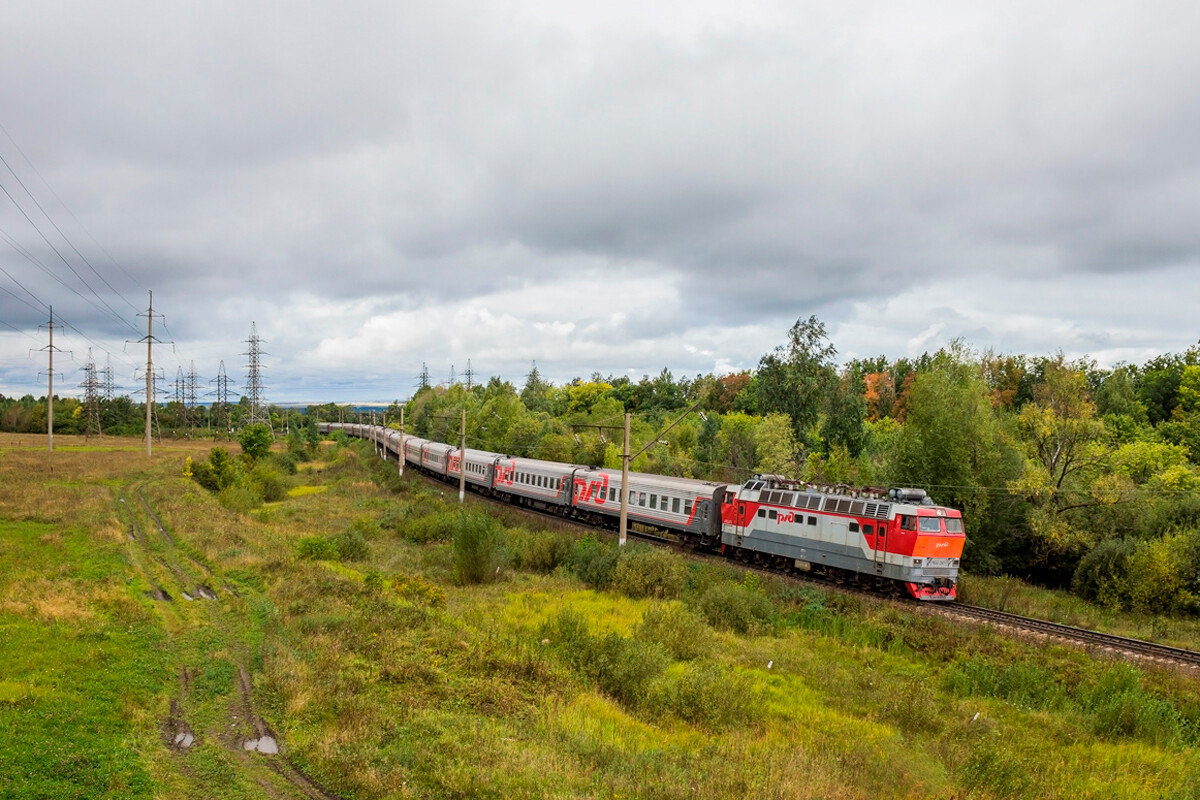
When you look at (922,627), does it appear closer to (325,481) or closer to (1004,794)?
(1004,794)

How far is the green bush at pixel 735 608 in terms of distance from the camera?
23.8m

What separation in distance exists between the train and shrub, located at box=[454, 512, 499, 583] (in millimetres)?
6615

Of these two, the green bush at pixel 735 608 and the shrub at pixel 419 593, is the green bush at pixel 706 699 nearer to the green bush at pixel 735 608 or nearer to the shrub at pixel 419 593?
the green bush at pixel 735 608

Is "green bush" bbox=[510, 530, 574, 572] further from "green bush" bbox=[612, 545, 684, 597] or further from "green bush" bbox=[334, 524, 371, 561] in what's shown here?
"green bush" bbox=[334, 524, 371, 561]

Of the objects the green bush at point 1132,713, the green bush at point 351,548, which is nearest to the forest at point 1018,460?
the green bush at point 1132,713

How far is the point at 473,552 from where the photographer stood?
29000mm

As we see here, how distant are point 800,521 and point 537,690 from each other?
1604 centimetres

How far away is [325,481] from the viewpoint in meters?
72.1

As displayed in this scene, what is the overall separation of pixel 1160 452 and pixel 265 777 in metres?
42.4

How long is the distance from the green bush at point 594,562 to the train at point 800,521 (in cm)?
309

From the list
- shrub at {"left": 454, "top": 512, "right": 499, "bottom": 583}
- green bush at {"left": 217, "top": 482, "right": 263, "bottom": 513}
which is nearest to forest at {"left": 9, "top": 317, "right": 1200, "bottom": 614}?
shrub at {"left": 454, "top": 512, "right": 499, "bottom": 583}

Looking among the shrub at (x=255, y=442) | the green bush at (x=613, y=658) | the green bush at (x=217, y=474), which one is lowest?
the green bush at (x=613, y=658)

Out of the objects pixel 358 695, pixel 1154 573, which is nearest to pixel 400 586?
pixel 358 695

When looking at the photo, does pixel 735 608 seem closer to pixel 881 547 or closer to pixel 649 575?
pixel 649 575
